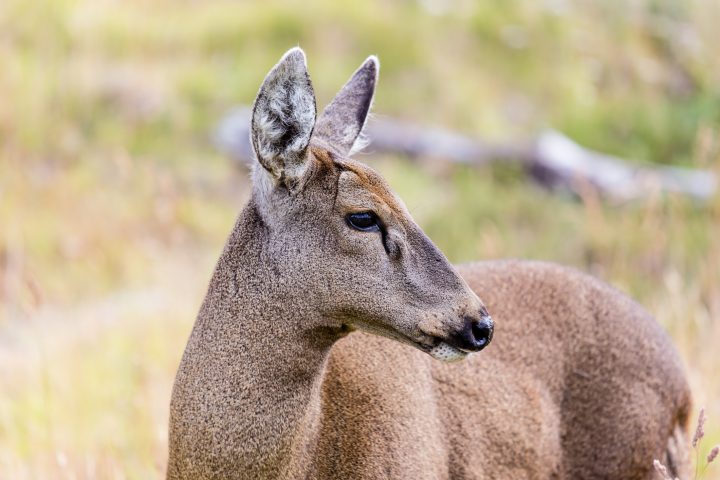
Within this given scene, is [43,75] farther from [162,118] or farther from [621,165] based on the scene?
[621,165]

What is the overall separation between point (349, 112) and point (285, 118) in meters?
0.57

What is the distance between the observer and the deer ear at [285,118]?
3.43 m

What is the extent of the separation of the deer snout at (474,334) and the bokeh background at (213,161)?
2.81ft

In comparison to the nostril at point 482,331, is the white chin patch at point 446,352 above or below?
below

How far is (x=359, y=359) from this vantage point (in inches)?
157

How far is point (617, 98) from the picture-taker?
13602 millimetres

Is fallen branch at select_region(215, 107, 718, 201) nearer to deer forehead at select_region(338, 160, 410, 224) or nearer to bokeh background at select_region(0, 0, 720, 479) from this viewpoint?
bokeh background at select_region(0, 0, 720, 479)

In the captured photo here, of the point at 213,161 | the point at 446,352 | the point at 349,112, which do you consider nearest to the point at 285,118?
the point at 349,112

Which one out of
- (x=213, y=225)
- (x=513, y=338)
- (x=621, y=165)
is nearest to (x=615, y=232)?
(x=621, y=165)

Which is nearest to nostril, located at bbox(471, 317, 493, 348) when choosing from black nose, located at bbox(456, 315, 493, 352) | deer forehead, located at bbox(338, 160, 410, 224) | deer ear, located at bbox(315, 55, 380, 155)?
black nose, located at bbox(456, 315, 493, 352)

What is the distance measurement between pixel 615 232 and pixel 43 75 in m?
6.02

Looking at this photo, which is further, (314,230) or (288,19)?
(288,19)

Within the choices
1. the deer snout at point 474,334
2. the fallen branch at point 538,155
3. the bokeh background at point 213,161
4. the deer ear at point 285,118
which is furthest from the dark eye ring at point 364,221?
the fallen branch at point 538,155

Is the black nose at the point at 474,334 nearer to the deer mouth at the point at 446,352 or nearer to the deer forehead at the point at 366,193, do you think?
the deer mouth at the point at 446,352
